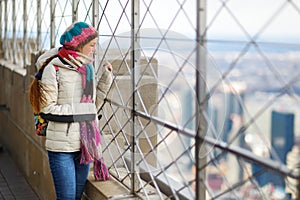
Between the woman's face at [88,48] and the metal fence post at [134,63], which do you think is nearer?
the metal fence post at [134,63]

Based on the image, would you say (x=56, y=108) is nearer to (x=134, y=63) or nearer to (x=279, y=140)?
(x=134, y=63)

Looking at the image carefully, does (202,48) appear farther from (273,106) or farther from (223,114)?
(273,106)

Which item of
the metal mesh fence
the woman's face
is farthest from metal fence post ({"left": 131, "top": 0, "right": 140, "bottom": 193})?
the woman's face

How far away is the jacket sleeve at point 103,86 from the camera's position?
11.9 feet

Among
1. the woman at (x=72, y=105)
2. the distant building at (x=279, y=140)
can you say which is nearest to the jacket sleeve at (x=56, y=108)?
the woman at (x=72, y=105)

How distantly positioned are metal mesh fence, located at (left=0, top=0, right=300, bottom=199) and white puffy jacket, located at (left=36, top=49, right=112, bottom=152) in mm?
243

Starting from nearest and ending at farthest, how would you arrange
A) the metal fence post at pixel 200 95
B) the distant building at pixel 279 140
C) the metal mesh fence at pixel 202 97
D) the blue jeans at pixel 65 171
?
the distant building at pixel 279 140 < the metal mesh fence at pixel 202 97 < the metal fence post at pixel 200 95 < the blue jeans at pixel 65 171

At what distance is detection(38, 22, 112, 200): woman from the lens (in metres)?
3.45

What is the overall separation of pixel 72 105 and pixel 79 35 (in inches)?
17.3

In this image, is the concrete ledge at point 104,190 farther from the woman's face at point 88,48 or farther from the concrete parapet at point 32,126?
the woman's face at point 88,48

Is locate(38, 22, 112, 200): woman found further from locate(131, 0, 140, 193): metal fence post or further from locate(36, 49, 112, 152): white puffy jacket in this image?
locate(131, 0, 140, 193): metal fence post

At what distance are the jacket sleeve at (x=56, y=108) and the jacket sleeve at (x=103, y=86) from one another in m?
0.14

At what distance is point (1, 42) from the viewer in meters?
8.31

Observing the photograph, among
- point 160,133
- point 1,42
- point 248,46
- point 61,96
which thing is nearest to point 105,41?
point 61,96
